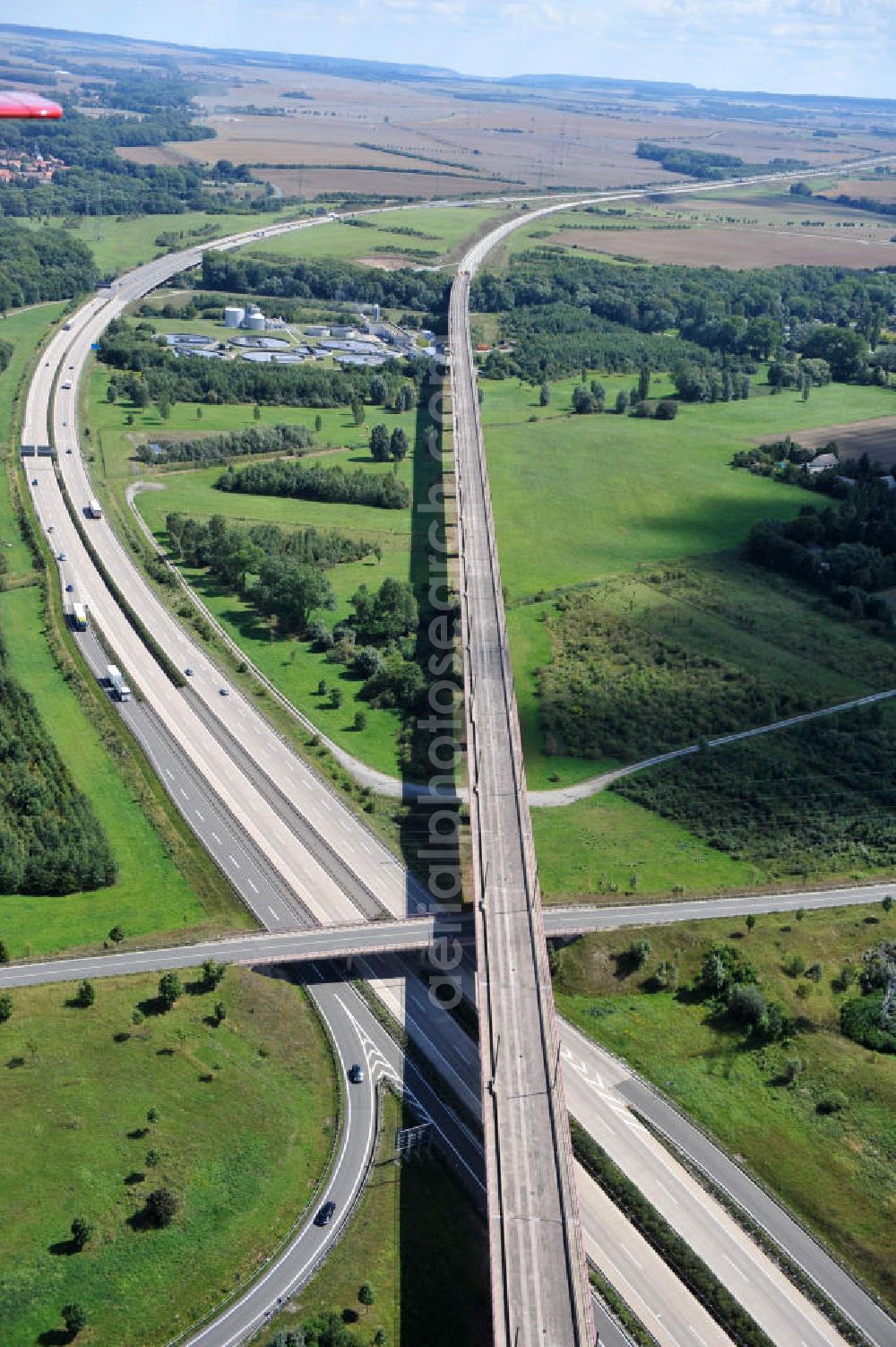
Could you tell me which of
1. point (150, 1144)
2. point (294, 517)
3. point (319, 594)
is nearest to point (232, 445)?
point (294, 517)

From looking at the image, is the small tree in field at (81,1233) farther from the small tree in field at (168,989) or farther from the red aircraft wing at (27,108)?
the red aircraft wing at (27,108)

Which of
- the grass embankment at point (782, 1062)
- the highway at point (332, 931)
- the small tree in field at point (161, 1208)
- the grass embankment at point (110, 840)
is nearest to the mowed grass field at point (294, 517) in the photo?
the grass embankment at point (110, 840)

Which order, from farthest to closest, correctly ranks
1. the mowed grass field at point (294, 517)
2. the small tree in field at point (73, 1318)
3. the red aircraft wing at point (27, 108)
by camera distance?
1. the mowed grass field at point (294, 517)
2. the red aircraft wing at point (27, 108)
3. the small tree in field at point (73, 1318)

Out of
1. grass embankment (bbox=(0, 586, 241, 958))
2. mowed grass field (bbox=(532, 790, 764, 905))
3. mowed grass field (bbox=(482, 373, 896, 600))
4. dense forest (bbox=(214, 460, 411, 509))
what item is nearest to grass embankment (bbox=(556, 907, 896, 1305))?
mowed grass field (bbox=(532, 790, 764, 905))

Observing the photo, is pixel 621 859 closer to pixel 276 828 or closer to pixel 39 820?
pixel 276 828

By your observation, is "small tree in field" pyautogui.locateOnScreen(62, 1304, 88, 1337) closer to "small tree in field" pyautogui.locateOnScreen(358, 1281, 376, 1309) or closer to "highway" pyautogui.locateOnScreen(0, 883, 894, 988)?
"small tree in field" pyautogui.locateOnScreen(358, 1281, 376, 1309)

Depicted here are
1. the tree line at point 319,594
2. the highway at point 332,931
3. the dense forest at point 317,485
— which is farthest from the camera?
the dense forest at point 317,485

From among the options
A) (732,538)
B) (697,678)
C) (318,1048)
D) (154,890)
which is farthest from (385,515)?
(318,1048)
